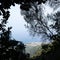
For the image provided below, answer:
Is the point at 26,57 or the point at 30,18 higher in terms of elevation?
the point at 30,18

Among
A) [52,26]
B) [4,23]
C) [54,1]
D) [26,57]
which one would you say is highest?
[54,1]

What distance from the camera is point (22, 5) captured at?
1598 cm

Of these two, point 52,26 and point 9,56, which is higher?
point 52,26

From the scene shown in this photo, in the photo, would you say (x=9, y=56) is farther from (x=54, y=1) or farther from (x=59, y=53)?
(x=54, y=1)

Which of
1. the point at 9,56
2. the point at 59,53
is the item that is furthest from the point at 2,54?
the point at 59,53

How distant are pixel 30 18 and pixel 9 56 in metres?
17.3

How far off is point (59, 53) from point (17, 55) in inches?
175

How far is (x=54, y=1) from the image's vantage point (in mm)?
32031

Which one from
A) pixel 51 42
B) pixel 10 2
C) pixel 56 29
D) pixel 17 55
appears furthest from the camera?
pixel 51 42

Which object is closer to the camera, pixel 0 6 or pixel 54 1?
pixel 0 6

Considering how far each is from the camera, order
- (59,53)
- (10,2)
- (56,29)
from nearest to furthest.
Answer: (10,2) < (59,53) < (56,29)

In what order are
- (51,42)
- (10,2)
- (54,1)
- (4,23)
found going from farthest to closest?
1. (51,42)
2. (54,1)
3. (4,23)
4. (10,2)

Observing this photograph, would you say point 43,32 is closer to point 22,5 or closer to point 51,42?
point 51,42

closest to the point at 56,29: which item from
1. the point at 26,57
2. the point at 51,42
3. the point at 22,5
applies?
the point at 51,42
